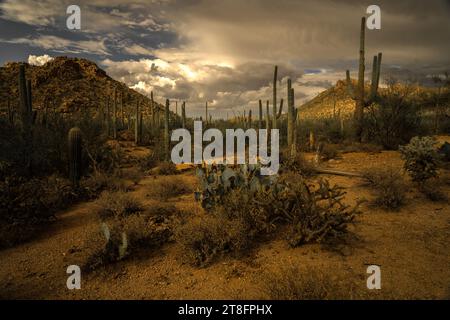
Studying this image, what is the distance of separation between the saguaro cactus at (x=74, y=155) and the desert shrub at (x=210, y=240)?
4076mm

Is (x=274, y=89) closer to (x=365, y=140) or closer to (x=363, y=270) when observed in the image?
(x=365, y=140)

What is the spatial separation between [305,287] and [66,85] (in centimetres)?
3902

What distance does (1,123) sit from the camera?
833cm

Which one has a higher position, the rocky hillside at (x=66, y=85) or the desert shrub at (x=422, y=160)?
the rocky hillside at (x=66, y=85)

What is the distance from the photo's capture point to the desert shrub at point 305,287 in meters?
2.99

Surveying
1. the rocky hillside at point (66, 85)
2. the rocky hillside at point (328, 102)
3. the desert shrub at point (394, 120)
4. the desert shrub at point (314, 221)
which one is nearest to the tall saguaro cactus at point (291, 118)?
the desert shrub at point (394, 120)

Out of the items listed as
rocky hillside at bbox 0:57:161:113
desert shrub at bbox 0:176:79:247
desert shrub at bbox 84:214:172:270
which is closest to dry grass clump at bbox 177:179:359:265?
desert shrub at bbox 84:214:172:270

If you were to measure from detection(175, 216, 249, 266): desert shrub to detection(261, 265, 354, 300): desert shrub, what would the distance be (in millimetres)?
819

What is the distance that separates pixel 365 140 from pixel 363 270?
10271mm

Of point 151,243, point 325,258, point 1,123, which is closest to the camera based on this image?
point 325,258

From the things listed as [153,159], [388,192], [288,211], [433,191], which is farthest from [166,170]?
[433,191]

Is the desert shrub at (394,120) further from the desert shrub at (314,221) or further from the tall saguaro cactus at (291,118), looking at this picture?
the desert shrub at (314,221)

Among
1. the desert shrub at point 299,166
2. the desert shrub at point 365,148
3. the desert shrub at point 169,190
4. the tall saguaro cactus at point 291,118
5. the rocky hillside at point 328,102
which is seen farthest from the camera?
the rocky hillside at point 328,102
